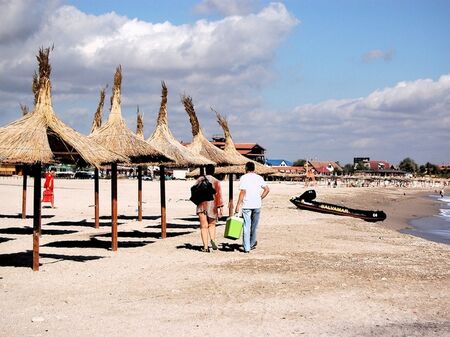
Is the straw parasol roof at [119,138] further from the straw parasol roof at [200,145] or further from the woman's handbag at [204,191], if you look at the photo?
the straw parasol roof at [200,145]

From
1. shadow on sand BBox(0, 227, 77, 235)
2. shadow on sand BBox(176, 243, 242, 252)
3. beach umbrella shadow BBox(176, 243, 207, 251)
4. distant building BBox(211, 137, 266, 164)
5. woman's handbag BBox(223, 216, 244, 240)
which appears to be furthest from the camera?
distant building BBox(211, 137, 266, 164)

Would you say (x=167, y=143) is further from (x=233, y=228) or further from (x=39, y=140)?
(x=39, y=140)

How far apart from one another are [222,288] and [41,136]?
392cm

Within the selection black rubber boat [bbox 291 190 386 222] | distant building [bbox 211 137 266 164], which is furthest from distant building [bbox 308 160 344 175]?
black rubber boat [bbox 291 190 386 222]

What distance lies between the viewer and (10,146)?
908cm

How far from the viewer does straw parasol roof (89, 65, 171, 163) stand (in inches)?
470

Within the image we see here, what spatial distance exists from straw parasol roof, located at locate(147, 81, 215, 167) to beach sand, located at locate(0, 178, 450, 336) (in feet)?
6.33

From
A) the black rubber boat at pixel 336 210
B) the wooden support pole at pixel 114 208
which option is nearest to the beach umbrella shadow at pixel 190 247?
the wooden support pole at pixel 114 208

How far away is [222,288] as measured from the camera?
25.1ft

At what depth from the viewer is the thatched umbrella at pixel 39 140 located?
353 inches

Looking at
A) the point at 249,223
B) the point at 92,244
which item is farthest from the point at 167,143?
the point at 249,223

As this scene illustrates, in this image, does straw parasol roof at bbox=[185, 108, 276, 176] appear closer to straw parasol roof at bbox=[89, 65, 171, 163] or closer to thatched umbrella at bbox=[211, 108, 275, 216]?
thatched umbrella at bbox=[211, 108, 275, 216]

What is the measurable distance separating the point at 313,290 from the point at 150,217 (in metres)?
13.1

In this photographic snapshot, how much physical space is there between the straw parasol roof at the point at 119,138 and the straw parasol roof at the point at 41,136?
3.95 feet
